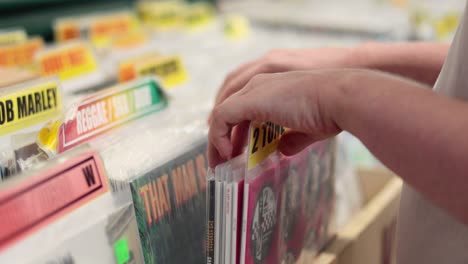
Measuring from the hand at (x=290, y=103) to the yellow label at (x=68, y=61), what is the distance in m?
0.59

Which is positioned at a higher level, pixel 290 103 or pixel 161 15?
pixel 290 103

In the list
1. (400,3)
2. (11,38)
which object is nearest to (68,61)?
(11,38)

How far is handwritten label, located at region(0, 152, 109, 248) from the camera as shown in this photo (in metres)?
0.48

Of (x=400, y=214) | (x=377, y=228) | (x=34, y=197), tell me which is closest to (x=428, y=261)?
(x=400, y=214)

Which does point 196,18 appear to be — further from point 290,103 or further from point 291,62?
point 290,103

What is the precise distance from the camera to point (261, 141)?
647 mm

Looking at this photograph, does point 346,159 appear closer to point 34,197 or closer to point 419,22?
point 34,197

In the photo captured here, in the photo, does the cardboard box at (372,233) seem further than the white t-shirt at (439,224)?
Yes

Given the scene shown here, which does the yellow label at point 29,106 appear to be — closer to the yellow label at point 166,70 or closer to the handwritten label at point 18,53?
the yellow label at point 166,70

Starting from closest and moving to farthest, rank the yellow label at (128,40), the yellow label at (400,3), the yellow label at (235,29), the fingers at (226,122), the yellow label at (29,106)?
1. the fingers at (226,122)
2. the yellow label at (29,106)
3. the yellow label at (128,40)
4. the yellow label at (235,29)
5. the yellow label at (400,3)

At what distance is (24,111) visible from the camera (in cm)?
73

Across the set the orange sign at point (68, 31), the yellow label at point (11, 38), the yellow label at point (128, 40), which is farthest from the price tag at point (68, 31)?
the yellow label at point (11, 38)

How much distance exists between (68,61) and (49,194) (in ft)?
2.21

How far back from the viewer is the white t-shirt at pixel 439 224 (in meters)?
0.62
